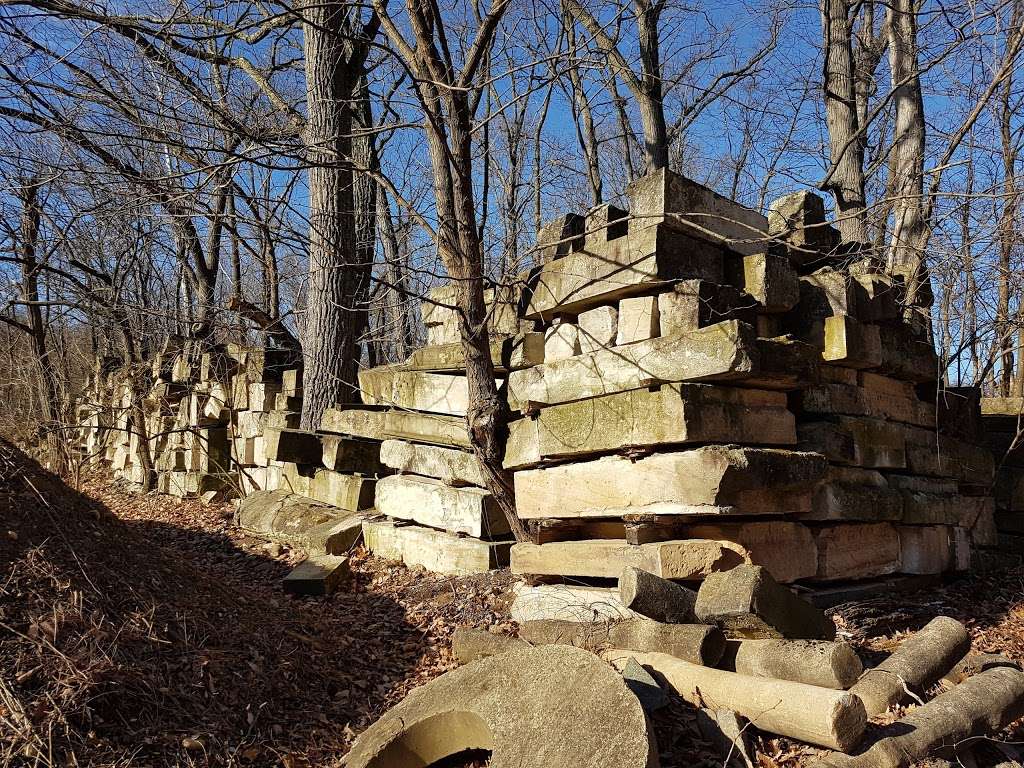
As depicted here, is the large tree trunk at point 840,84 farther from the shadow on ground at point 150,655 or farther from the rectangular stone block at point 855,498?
the shadow on ground at point 150,655

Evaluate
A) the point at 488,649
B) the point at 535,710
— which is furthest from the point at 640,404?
the point at 535,710

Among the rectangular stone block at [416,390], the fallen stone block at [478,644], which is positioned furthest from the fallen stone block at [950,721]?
the rectangular stone block at [416,390]

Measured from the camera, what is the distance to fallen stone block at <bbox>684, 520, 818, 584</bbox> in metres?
4.88

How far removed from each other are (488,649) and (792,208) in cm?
398

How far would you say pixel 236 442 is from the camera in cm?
1070

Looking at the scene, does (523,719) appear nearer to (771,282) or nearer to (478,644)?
(478,644)

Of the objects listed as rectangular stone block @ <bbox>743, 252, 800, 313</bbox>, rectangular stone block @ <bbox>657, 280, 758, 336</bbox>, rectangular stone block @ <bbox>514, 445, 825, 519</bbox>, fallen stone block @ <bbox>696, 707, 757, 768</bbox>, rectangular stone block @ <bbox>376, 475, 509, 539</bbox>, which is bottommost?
fallen stone block @ <bbox>696, 707, 757, 768</bbox>

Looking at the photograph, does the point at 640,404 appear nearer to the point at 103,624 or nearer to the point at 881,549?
the point at 881,549

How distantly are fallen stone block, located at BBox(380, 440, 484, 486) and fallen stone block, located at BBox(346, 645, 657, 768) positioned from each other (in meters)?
2.37

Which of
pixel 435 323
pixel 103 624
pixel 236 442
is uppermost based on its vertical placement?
pixel 435 323

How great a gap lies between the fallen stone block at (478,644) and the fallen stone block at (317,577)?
187 centimetres

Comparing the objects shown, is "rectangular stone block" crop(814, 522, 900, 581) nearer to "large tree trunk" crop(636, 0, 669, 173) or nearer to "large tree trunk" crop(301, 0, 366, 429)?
"large tree trunk" crop(301, 0, 366, 429)

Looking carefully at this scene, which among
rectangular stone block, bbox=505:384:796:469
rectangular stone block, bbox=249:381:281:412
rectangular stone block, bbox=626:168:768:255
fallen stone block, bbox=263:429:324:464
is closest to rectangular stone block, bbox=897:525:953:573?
rectangular stone block, bbox=505:384:796:469

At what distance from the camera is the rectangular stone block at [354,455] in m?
7.98
